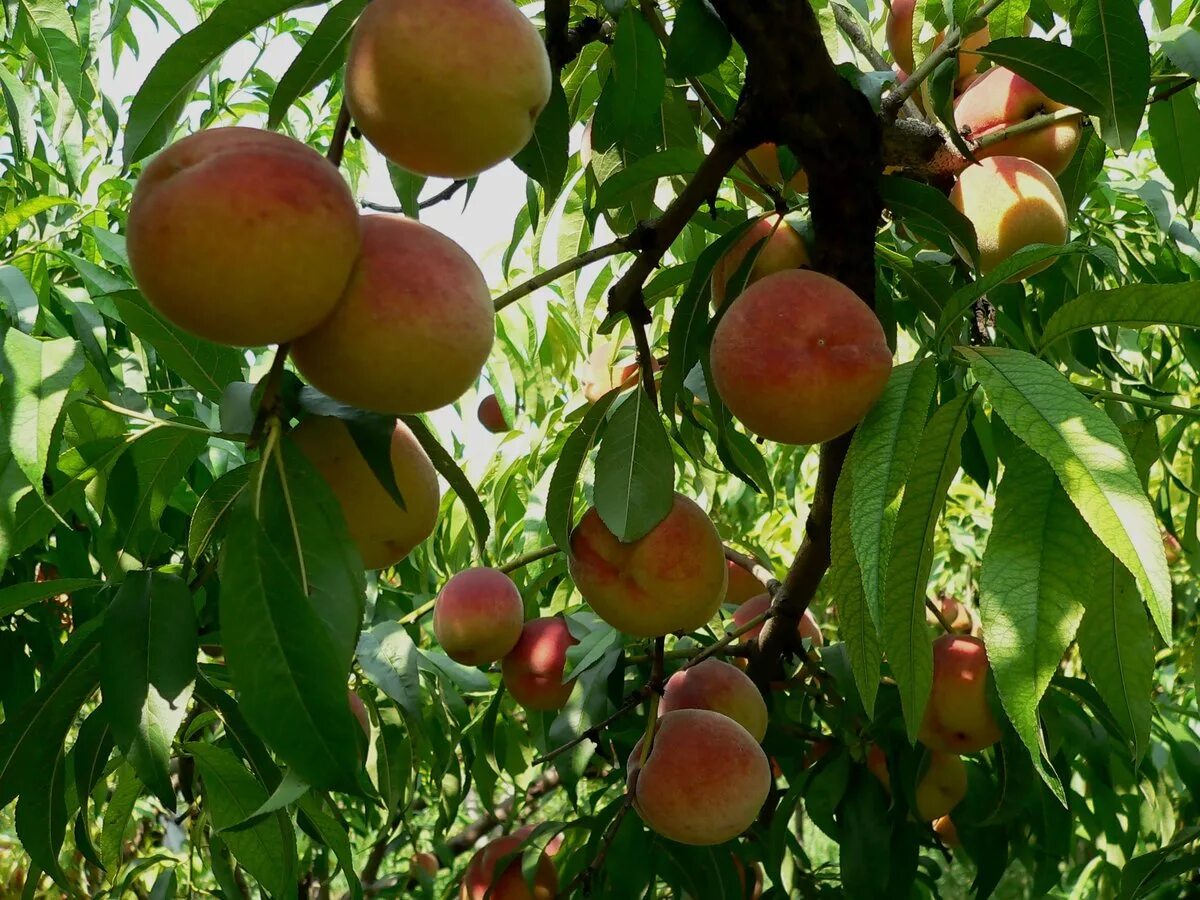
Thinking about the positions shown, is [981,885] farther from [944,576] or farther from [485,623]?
[944,576]

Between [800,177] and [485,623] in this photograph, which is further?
[485,623]

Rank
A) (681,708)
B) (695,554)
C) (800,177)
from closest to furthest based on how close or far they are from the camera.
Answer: (695,554), (800,177), (681,708)

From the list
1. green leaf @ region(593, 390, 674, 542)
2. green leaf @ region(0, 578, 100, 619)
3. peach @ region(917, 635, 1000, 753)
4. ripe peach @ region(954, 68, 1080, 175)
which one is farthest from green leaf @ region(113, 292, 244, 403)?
peach @ region(917, 635, 1000, 753)

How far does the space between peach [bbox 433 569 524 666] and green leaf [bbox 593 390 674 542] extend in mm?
661

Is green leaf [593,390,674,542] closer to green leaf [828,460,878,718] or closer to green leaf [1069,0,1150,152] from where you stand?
green leaf [828,460,878,718]

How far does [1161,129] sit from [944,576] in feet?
6.74

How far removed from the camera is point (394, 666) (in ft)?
4.98

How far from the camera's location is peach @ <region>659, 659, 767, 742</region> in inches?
60.3

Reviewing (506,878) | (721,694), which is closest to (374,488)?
(721,694)

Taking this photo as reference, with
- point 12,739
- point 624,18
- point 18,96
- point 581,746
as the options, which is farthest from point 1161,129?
point 18,96

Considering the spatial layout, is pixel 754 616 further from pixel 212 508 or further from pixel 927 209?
pixel 212 508

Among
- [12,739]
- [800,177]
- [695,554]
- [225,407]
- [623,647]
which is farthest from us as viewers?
[623,647]

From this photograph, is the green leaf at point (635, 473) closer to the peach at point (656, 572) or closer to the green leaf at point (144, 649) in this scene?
the peach at point (656, 572)

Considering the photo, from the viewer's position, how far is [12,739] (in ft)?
3.46
